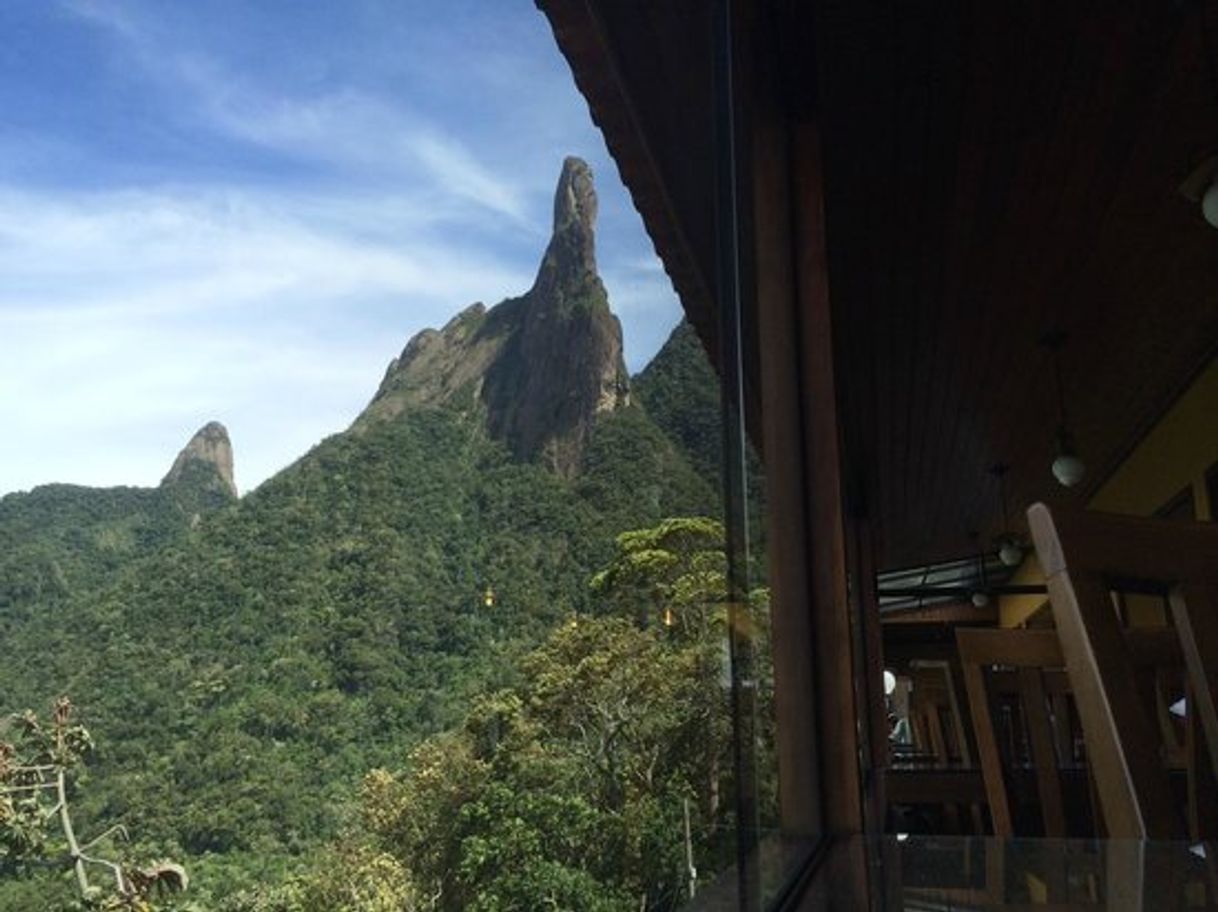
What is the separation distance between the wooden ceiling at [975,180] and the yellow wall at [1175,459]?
0.11 metres

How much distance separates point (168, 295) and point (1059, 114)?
8.98 feet

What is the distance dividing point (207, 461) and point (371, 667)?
0.23 m

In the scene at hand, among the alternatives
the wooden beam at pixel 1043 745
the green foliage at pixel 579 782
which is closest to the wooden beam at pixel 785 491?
the wooden beam at pixel 1043 745

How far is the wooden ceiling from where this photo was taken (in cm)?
141

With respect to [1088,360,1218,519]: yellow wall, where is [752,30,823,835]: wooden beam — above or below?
below

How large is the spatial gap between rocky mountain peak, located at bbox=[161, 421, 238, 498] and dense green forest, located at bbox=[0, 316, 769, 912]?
10mm

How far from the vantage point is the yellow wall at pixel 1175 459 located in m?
5.02

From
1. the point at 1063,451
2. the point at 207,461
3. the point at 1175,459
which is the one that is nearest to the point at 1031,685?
the point at 207,461

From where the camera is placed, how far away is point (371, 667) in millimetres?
802

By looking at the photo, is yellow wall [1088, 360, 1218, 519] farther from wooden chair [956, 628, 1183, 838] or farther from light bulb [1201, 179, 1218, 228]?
wooden chair [956, 628, 1183, 838]

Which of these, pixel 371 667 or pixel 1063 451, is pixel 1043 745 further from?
pixel 1063 451

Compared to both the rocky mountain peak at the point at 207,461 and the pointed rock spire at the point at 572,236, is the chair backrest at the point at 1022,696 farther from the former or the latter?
the rocky mountain peak at the point at 207,461

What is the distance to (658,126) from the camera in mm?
1423

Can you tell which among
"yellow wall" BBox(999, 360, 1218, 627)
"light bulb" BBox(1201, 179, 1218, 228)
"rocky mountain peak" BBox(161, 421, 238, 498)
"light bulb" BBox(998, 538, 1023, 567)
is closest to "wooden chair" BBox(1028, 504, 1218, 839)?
"rocky mountain peak" BBox(161, 421, 238, 498)
